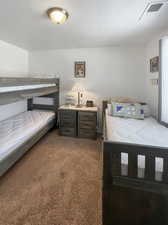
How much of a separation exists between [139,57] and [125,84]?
2.24 feet

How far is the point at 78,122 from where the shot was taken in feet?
9.91

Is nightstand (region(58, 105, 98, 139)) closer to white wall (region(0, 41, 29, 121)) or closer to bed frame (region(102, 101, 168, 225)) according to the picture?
white wall (region(0, 41, 29, 121))

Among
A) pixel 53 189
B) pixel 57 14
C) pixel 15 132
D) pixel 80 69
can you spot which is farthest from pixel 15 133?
pixel 80 69

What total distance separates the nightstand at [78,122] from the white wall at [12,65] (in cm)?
117

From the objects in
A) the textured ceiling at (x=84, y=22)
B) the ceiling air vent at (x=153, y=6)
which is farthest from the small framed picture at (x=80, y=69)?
the ceiling air vent at (x=153, y=6)

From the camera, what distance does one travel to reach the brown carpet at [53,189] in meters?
1.26

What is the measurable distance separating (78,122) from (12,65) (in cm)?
208

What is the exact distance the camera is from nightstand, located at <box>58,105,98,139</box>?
295 cm

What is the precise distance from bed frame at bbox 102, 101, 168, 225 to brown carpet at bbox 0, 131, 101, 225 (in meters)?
0.41

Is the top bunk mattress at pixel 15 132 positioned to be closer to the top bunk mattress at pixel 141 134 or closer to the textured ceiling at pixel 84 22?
the top bunk mattress at pixel 141 134

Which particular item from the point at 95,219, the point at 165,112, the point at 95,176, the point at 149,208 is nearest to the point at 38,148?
the point at 95,176

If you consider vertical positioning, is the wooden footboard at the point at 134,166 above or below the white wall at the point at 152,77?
below

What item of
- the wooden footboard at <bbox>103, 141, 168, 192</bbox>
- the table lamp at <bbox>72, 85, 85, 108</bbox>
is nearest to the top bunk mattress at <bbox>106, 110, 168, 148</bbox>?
the wooden footboard at <bbox>103, 141, 168, 192</bbox>

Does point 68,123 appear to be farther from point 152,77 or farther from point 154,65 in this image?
point 154,65
